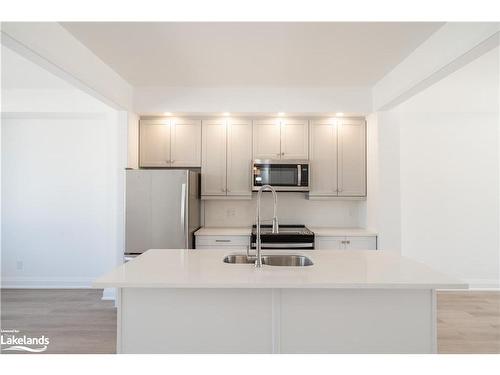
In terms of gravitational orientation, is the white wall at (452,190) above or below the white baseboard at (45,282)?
above

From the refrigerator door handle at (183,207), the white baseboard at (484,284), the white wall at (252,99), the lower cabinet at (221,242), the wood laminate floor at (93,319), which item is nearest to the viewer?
the wood laminate floor at (93,319)

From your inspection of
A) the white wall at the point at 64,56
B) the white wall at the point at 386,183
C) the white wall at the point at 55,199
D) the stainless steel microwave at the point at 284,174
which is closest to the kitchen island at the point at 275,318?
the white wall at the point at 64,56

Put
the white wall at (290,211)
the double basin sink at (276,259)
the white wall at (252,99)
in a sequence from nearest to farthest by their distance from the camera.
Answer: the double basin sink at (276,259)
the white wall at (252,99)
the white wall at (290,211)

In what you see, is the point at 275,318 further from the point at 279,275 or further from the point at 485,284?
the point at 485,284

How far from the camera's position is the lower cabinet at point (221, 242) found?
3.95m

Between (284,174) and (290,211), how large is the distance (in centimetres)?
71

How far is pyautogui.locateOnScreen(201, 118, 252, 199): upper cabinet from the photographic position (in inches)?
169

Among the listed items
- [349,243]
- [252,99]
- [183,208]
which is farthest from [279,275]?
[252,99]

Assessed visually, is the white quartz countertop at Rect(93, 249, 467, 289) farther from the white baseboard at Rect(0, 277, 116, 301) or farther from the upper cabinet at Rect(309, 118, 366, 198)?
the white baseboard at Rect(0, 277, 116, 301)

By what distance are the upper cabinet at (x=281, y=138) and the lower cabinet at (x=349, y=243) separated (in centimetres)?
113

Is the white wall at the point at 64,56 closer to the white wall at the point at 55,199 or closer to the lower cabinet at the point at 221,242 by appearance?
the white wall at the point at 55,199

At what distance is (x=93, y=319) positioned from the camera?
339 centimetres

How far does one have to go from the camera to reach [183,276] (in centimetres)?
186

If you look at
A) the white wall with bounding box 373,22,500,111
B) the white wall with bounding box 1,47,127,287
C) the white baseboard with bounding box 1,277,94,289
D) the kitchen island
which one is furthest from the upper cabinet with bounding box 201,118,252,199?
the kitchen island
